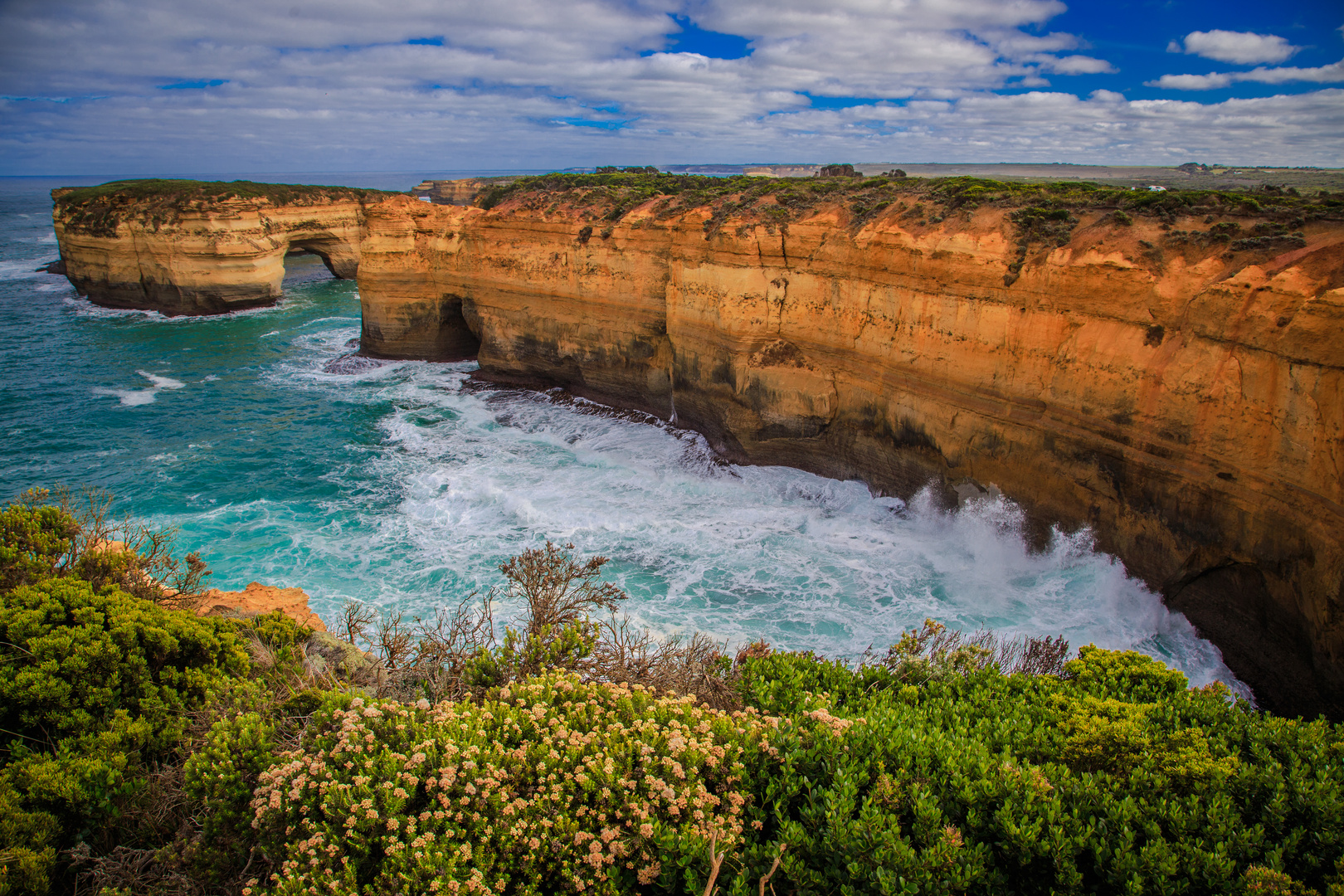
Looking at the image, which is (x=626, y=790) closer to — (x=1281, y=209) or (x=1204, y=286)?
(x=1204, y=286)

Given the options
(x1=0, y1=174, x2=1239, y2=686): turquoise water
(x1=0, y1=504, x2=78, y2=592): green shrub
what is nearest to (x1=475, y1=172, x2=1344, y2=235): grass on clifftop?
(x1=0, y1=174, x2=1239, y2=686): turquoise water

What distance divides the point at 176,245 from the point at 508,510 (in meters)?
34.9

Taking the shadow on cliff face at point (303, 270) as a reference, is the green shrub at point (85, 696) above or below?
below

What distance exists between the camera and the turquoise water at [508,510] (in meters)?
13.0

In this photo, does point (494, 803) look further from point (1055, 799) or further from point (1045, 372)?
point (1045, 372)

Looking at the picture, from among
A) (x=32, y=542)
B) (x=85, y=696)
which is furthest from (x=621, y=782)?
(x=32, y=542)

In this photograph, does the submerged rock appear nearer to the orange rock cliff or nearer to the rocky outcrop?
the orange rock cliff

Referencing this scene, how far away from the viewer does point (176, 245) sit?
38.4 m

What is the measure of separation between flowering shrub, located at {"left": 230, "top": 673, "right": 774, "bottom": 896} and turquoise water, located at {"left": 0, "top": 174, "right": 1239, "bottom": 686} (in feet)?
23.4

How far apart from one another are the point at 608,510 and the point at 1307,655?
1349 cm

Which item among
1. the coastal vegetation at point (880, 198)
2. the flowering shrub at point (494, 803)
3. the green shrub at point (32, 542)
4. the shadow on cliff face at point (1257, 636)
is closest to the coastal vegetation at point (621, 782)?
the flowering shrub at point (494, 803)

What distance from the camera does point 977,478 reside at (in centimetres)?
1468

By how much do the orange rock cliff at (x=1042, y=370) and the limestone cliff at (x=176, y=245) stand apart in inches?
1076

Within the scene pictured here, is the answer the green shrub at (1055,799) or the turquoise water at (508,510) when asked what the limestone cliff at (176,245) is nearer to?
the turquoise water at (508,510)
